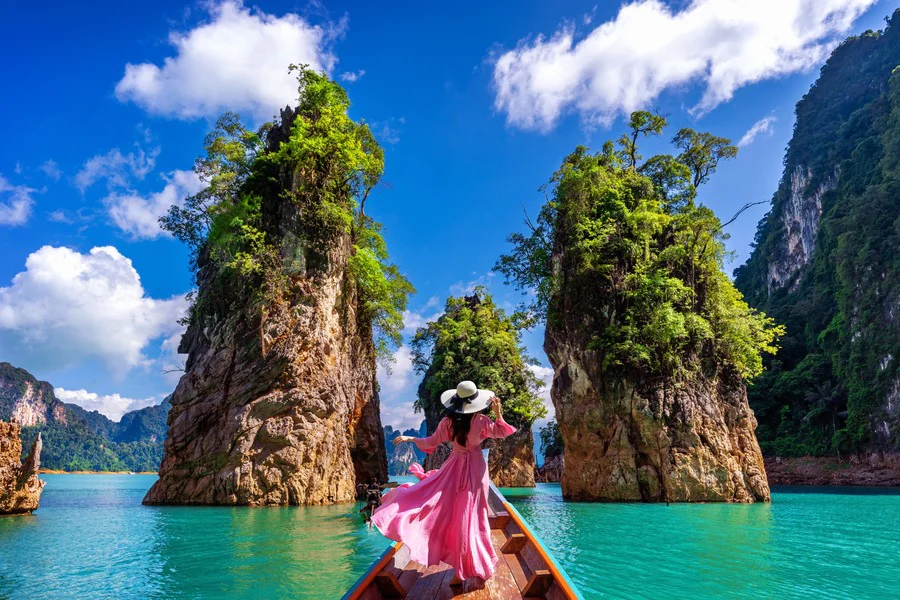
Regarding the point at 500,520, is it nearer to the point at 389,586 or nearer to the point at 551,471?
the point at 389,586

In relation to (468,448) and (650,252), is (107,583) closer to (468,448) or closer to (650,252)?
(468,448)

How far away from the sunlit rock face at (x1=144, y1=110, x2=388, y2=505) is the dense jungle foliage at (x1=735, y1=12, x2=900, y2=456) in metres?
34.5

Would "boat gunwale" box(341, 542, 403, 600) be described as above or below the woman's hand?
below

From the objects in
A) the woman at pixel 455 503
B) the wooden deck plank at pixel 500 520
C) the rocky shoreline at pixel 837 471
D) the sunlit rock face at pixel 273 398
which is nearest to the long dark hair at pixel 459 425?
the woman at pixel 455 503

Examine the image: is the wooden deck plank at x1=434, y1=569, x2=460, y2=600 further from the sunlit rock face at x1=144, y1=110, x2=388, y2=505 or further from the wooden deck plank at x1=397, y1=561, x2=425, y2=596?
the sunlit rock face at x1=144, y1=110, x2=388, y2=505

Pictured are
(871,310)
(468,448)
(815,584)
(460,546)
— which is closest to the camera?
(460,546)

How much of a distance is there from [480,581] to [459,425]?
1188 millimetres

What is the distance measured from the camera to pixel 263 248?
1864cm

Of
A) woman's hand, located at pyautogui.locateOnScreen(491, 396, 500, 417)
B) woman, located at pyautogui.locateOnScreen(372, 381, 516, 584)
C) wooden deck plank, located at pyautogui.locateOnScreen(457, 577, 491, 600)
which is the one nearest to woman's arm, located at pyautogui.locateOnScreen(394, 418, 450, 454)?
woman, located at pyautogui.locateOnScreen(372, 381, 516, 584)

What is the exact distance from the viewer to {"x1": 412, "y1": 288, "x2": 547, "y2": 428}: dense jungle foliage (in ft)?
110

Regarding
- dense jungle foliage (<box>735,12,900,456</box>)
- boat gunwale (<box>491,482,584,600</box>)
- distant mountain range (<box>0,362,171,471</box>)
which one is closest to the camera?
boat gunwale (<box>491,482,584,600</box>)

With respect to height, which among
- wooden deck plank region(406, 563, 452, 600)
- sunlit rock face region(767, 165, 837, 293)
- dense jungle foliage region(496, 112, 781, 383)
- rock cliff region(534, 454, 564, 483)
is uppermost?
sunlit rock face region(767, 165, 837, 293)

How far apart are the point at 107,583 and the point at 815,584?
29.2ft

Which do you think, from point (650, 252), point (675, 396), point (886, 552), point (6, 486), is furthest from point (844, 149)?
point (6, 486)
